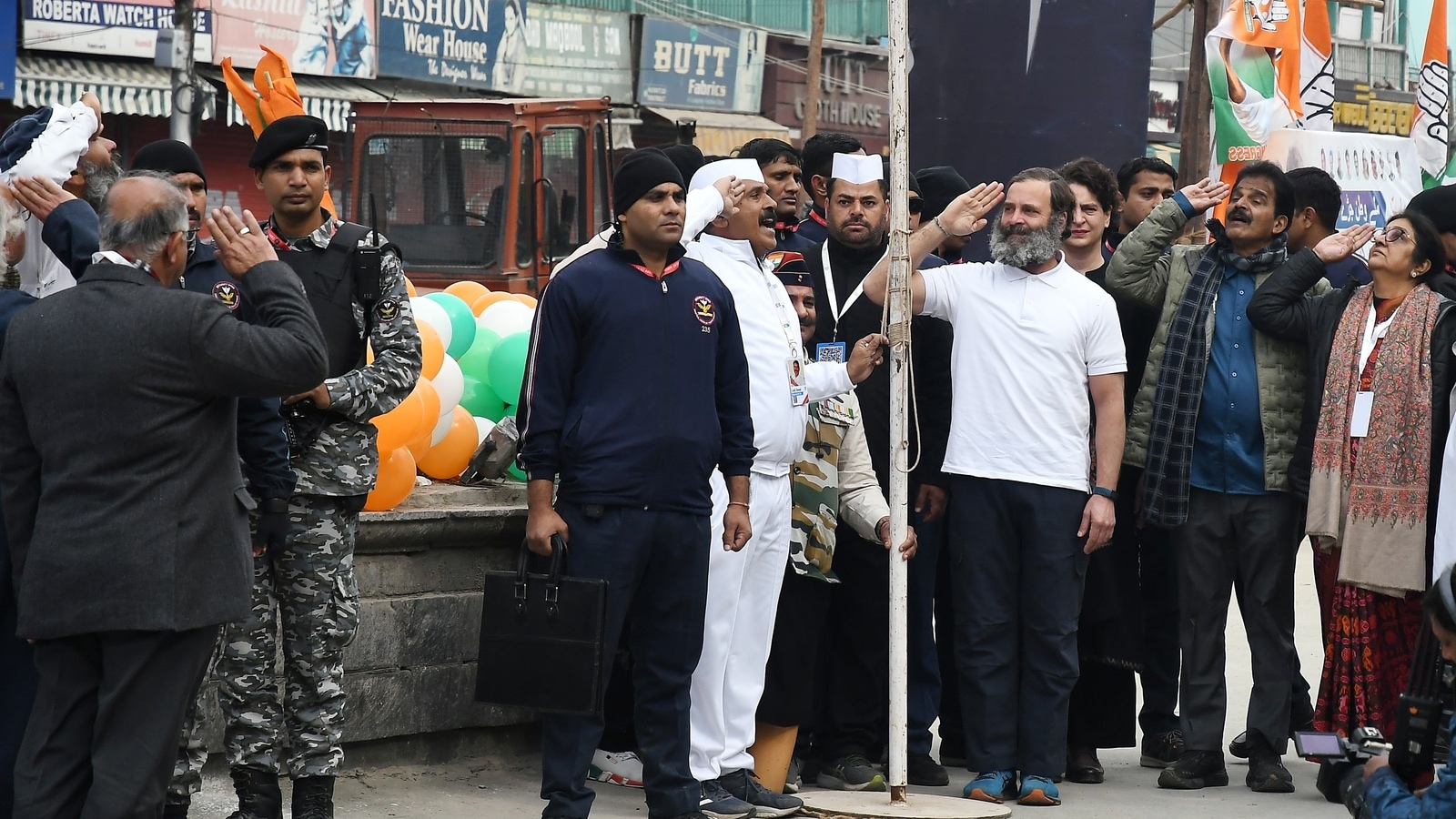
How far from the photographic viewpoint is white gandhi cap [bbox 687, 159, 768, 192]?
6.16 metres

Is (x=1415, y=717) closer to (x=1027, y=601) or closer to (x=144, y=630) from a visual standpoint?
(x=1027, y=601)

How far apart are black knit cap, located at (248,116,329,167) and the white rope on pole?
1.88 m

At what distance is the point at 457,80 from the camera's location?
2600 cm

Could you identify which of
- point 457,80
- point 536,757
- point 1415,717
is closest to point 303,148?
point 536,757

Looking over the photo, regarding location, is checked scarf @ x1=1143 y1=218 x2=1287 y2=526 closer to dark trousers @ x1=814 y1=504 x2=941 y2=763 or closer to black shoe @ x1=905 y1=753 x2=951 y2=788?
dark trousers @ x1=814 y1=504 x2=941 y2=763

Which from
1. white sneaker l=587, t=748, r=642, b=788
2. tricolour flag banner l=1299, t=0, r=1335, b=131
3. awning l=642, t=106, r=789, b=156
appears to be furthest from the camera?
awning l=642, t=106, r=789, b=156

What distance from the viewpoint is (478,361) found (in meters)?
7.48

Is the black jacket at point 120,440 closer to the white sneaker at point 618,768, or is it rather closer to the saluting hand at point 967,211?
the white sneaker at point 618,768

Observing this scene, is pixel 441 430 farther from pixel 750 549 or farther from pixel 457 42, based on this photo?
pixel 457 42

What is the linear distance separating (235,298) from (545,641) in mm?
1340

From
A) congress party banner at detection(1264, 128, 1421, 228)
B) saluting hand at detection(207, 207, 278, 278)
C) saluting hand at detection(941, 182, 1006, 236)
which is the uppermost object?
congress party banner at detection(1264, 128, 1421, 228)

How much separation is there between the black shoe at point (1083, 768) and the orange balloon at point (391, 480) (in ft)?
9.13

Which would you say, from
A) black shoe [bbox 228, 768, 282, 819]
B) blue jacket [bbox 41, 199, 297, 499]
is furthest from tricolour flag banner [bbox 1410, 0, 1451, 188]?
black shoe [bbox 228, 768, 282, 819]

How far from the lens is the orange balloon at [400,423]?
19.5 feet
